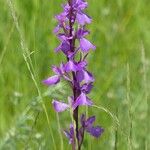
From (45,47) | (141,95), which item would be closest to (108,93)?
(141,95)

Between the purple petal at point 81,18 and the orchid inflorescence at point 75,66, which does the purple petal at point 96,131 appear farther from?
the purple petal at point 81,18

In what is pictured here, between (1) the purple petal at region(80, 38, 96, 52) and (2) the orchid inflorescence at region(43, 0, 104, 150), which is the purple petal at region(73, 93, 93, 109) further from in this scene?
(1) the purple petal at region(80, 38, 96, 52)

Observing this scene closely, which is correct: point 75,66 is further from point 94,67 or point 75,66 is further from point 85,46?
point 94,67

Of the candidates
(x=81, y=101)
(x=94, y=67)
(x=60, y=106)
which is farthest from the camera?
(x=94, y=67)

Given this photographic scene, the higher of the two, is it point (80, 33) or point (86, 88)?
point (80, 33)

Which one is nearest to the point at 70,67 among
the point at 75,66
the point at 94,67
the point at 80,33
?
the point at 75,66
